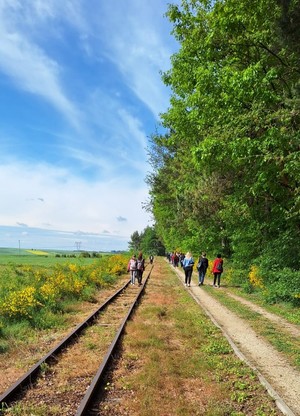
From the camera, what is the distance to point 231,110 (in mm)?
12164

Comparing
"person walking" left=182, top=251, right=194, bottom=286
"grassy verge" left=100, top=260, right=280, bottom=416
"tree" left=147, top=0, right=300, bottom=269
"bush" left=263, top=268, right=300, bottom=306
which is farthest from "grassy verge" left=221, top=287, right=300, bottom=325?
"person walking" left=182, top=251, right=194, bottom=286

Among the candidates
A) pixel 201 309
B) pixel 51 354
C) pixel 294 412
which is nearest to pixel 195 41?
pixel 201 309

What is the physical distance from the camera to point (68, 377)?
6.71 metres

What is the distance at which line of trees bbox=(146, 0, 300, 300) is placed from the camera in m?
11.1

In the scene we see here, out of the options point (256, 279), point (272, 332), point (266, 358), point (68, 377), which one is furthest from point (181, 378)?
point (256, 279)

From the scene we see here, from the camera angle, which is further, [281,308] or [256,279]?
[256,279]

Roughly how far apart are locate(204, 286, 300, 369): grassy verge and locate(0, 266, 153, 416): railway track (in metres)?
3.72

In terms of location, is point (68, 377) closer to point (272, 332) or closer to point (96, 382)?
point (96, 382)

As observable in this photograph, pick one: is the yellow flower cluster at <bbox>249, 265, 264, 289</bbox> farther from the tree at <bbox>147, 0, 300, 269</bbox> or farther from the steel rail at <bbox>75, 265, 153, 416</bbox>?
the steel rail at <bbox>75, 265, 153, 416</bbox>

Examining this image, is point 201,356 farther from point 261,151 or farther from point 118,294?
point 118,294

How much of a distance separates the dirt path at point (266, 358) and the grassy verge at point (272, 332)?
180 millimetres

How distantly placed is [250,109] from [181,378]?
8.80 m

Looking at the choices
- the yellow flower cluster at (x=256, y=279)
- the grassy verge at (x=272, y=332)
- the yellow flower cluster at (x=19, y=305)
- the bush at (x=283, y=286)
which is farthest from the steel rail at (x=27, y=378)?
the yellow flower cluster at (x=256, y=279)

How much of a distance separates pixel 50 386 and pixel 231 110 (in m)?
9.49
